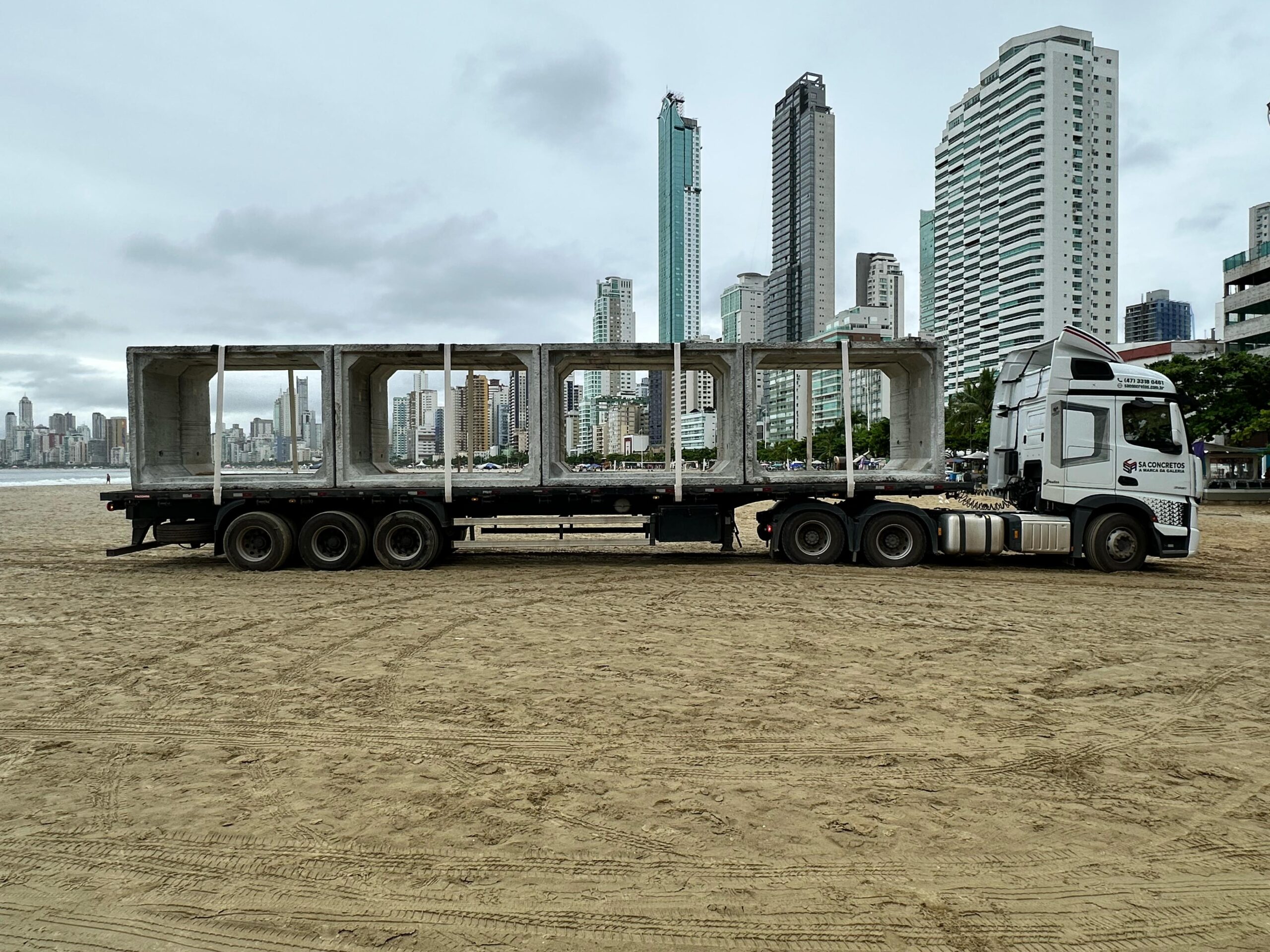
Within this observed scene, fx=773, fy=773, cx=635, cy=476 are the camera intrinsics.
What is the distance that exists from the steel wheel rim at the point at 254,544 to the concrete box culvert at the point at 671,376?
193 inches

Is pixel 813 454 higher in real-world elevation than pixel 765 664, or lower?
higher

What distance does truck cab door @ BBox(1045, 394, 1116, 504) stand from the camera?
12.4 m

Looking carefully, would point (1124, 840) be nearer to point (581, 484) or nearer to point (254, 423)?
point (581, 484)

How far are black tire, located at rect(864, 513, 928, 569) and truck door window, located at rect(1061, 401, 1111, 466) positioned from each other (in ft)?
8.73

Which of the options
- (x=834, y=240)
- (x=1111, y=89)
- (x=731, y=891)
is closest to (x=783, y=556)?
(x=731, y=891)

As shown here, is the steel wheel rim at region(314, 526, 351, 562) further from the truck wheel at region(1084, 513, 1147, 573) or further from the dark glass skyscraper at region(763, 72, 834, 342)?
the dark glass skyscraper at region(763, 72, 834, 342)

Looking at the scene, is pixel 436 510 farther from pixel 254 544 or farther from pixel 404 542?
pixel 254 544

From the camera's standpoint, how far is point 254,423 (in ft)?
45.2

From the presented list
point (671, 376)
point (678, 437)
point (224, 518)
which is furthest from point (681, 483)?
point (224, 518)

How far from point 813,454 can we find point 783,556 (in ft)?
8.69

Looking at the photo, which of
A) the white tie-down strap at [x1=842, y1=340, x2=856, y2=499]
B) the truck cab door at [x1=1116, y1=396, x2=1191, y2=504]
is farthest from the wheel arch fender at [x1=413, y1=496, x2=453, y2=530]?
the truck cab door at [x1=1116, y1=396, x2=1191, y2=504]

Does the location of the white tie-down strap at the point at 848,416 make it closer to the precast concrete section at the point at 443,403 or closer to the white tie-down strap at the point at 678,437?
the white tie-down strap at the point at 678,437

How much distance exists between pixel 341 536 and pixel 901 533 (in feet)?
31.2

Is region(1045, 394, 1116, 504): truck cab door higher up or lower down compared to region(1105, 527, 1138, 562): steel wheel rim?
higher up
